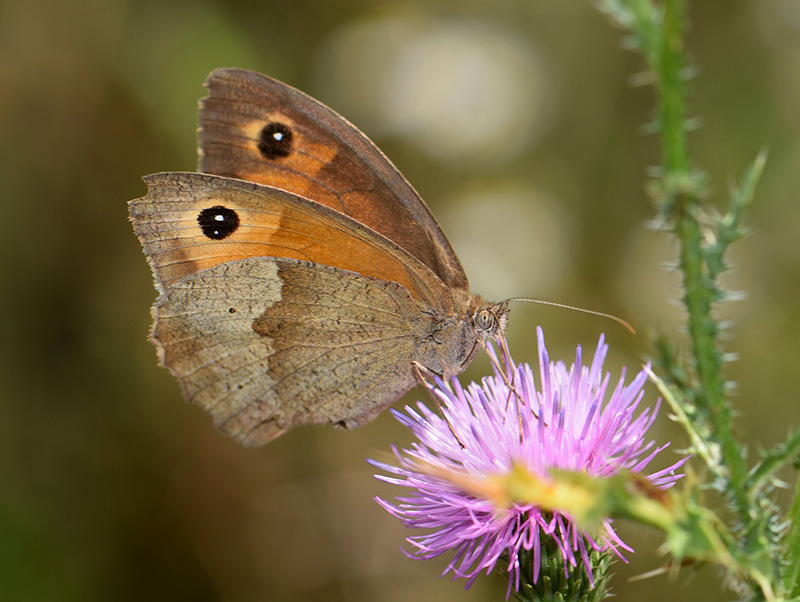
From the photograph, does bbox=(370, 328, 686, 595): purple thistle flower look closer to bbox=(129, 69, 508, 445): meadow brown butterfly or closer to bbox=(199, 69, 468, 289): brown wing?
bbox=(129, 69, 508, 445): meadow brown butterfly

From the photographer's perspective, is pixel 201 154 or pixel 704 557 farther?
pixel 201 154

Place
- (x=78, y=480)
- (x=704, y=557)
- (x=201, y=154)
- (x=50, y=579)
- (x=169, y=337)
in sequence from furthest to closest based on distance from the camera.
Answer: (x=78, y=480) < (x=50, y=579) < (x=201, y=154) < (x=169, y=337) < (x=704, y=557)

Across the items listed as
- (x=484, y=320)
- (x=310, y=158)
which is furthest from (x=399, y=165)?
(x=484, y=320)

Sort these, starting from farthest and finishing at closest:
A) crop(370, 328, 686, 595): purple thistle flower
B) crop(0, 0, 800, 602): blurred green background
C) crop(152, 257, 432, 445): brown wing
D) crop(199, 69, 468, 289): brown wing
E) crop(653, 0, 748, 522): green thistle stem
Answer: crop(0, 0, 800, 602): blurred green background < crop(199, 69, 468, 289): brown wing < crop(152, 257, 432, 445): brown wing < crop(370, 328, 686, 595): purple thistle flower < crop(653, 0, 748, 522): green thistle stem

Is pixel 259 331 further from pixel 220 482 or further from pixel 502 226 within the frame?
pixel 502 226

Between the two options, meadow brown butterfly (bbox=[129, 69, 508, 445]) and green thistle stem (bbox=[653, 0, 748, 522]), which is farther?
meadow brown butterfly (bbox=[129, 69, 508, 445])

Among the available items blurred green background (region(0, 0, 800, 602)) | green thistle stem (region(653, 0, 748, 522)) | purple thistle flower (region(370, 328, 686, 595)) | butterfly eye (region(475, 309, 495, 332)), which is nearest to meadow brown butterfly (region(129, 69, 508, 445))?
butterfly eye (region(475, 309, 495, 332))

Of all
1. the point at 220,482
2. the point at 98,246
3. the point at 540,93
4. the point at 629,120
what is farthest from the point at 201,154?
the point at 629,120
